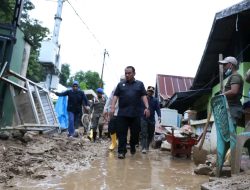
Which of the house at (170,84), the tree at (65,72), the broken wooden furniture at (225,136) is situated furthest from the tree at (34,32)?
the broken wooden furniture at (225,136)

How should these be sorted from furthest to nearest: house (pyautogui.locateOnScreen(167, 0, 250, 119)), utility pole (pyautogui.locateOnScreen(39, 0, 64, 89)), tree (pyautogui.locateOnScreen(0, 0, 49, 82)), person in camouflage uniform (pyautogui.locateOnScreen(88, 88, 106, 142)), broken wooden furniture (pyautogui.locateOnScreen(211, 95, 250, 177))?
tree (pyautogui.locateOnScreen(0, 0, 49, 82)) → utility pole (pyautogui.locateOnScreen(39, 0, 64, 89)) → person in camouflage uniform (pyautogui.locateOnScreen(88, 88, 106, 142)) → house (pyautogui.locateOnScreen(167, 0, 250, 119)) → broken wooden furniture (pyautogui.locateOnScreen(211, 95, 250, 177))

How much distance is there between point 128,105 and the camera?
255 inches

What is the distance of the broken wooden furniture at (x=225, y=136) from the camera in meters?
3.90

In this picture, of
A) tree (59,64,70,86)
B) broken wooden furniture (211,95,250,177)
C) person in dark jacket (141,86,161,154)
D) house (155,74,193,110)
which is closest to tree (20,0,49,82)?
tree (59,64,70,86)

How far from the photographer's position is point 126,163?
226 inches

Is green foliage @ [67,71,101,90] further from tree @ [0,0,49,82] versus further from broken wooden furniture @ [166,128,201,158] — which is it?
broken wooden furniture @ [166,128,201,158]

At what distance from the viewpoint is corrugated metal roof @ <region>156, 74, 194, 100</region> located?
20156 mm

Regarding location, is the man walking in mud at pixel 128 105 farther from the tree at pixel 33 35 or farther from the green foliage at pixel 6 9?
the tree at pixel 33 35

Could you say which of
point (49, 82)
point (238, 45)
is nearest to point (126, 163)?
point (238, 45)

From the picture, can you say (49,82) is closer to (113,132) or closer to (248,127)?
(113,132)

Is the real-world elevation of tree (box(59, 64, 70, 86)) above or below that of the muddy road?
above

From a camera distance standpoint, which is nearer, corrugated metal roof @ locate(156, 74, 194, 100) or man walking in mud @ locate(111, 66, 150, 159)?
man walking in mud @ locate(111, 66, 150, 159)

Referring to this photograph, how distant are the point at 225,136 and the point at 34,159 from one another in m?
2.80

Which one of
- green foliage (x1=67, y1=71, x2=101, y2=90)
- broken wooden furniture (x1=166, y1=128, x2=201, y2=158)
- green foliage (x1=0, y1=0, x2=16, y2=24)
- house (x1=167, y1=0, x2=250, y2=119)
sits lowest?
broken wooden furniture (x1=166, y1=128, x2=201, y2=158)
